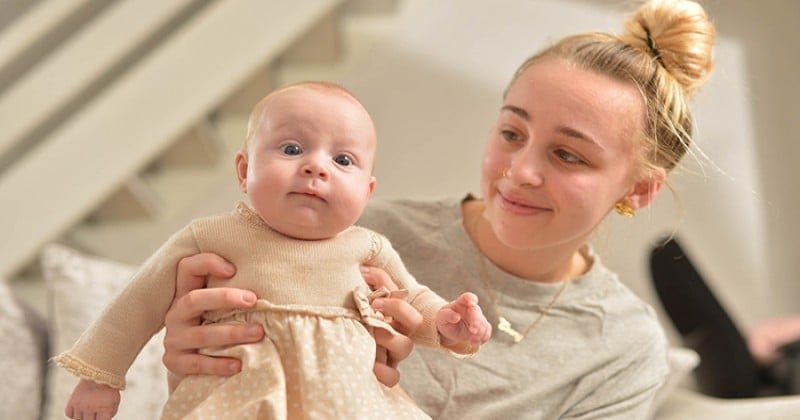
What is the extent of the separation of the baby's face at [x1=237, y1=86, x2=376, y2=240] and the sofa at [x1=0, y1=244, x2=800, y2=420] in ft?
2.64

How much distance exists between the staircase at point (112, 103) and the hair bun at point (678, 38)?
1154 millimetres

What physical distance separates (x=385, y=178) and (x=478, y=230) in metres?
1.17

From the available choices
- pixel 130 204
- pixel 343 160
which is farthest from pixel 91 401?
pixel 130 204

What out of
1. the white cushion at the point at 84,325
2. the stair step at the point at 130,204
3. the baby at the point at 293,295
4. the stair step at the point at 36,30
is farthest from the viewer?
the stair step at the point at 130,204

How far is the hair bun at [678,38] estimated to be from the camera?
135 centimetres

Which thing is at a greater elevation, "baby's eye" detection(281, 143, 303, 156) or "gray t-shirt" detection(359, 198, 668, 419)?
"baby's eye" detection(281, 143, 303, 156)

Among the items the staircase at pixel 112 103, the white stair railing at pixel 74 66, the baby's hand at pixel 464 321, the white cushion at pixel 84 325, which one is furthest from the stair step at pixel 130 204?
the baby's hand at pixel 464 321

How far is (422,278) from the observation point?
1.37 metres

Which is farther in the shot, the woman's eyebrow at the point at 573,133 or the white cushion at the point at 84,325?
the white cushion at the point at 84,325

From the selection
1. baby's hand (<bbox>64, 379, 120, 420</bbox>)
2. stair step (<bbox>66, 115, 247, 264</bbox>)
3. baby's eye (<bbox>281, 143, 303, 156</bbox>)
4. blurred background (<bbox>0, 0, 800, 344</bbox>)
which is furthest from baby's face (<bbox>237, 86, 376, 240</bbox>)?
stair step (<bbox>66, 115, 247, 264</bbox>)

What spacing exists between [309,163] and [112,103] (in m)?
1.42

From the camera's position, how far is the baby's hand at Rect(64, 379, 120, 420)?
979 mm

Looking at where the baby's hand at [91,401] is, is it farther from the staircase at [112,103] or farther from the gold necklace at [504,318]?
the staircase at [112,103]

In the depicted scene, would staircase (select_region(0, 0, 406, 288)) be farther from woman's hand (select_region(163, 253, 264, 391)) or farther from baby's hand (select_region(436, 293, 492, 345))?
baby's hand (select_region(436, 293, 492, 345))
